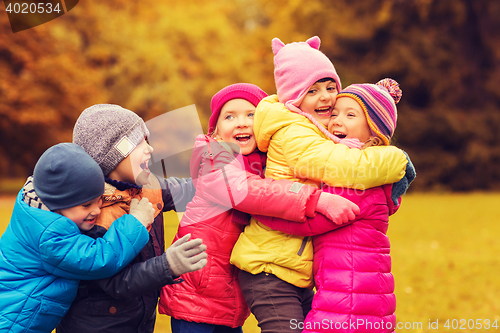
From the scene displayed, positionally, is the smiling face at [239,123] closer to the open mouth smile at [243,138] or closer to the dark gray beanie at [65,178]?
the open mouth smile at [243,138]

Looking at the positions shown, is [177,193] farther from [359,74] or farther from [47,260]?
[359,74]

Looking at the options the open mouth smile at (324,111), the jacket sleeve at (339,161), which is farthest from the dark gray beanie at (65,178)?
the open mouth smile at (324,111)

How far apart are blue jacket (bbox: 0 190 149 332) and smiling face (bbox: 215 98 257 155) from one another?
0.72m

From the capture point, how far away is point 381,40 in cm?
1864

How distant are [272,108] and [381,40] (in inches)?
701

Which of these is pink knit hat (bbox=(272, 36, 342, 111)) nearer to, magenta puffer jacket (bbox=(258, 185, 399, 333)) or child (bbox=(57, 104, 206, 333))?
magenta puffer jacket (bbox=(258, 185, 399, 333))

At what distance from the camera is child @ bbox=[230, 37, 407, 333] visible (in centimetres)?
225

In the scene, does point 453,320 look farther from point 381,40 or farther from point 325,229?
point 381,40

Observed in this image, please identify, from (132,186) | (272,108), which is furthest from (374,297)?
(132,186)

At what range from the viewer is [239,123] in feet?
8.19

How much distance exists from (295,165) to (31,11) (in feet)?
52.3

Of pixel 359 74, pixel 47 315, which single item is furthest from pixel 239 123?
pixel 359 74

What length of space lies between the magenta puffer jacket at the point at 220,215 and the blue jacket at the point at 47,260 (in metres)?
0.42

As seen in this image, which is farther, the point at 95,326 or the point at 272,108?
the point at 272,108
